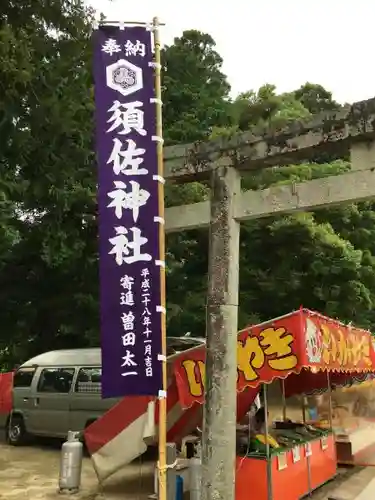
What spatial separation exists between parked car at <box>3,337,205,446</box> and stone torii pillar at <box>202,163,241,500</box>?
462 centimetres

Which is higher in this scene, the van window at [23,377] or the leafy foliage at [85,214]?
the leafy foliage at [85,214]

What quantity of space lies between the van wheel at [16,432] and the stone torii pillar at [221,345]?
8106 millimetres

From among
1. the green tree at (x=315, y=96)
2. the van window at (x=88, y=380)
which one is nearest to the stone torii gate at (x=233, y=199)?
the van window at (x=88, y=380)

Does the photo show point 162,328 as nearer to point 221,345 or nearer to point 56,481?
point 221,345

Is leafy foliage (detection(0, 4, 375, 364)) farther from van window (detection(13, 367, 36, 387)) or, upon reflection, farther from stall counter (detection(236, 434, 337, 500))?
stall counter (detection(236, 434, 337, 500))

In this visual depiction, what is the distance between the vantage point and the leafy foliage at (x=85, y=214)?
30.4 feet

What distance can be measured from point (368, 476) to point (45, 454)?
663 centimetres

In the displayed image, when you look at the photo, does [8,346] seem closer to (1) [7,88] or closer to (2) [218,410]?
(1) [7,88]

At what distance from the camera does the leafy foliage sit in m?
9.27

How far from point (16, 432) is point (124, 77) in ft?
32.8

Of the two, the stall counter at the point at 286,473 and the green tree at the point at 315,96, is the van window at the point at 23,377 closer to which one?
the stall counter at the point at 286,473

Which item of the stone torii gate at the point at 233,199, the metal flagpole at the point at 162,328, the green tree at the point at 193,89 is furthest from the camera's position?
the green tree at the point at 193,89

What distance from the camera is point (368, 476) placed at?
32.6 ft

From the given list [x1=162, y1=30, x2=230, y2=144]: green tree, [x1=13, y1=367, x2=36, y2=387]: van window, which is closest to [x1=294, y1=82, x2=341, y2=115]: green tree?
[x1=162, y1=30, x2=230, y2=144]: green tree
